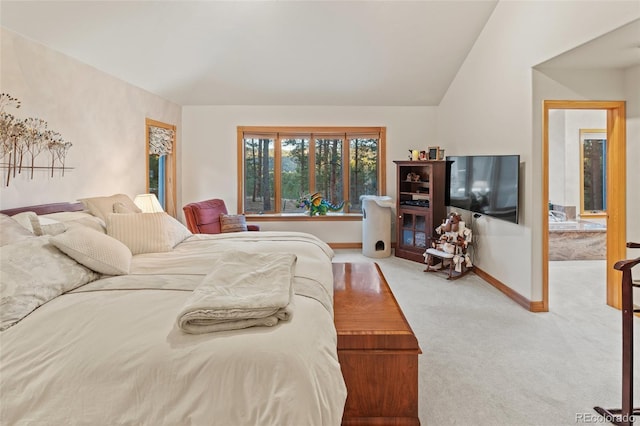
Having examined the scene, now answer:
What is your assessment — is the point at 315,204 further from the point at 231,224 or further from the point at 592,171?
the point at 592,171

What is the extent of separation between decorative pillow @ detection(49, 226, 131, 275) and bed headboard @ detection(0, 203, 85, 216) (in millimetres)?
1053

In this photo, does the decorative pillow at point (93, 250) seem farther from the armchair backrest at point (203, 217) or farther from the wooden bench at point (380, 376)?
the armchair backrest at point (203, 217)

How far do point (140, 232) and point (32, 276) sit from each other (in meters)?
1.07

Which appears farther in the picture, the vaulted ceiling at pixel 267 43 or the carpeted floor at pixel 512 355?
the vaulted ceiling at pixel 267 43

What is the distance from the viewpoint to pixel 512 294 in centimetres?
374

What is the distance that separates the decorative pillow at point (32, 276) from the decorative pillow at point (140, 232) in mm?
718

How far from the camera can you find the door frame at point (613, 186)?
3391 millimetres

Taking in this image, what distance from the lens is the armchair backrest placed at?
4.41 m

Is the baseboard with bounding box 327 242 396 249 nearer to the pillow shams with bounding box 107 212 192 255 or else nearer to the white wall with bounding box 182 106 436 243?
the white wall with bounding box 182 106 436 243

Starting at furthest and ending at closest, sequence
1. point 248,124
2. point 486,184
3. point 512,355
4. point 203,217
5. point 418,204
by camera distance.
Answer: point 248,124
point 418,204
point 203,217
point 486,184
point 512,355

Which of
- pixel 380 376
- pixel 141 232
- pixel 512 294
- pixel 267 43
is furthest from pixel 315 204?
Result: pixel 380 376

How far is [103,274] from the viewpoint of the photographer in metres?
2.04

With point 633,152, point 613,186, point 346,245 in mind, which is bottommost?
point 346,245

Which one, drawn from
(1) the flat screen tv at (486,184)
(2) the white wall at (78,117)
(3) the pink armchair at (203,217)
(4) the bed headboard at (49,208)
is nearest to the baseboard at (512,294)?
(1) the flat screen tv at (486,184)
